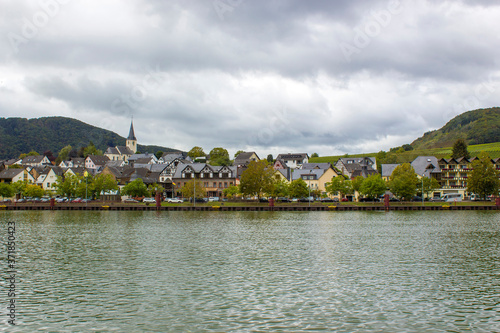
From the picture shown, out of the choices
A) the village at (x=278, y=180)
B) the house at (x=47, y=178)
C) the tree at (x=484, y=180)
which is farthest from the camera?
the house at (x=47, y=178)

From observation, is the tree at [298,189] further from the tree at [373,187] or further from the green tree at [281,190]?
the tree at [373,187]

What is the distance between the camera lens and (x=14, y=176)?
541 feet

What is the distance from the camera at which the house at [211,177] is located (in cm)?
14638

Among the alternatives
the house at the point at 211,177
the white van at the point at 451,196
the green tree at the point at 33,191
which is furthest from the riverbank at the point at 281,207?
the house at the point at 211,177

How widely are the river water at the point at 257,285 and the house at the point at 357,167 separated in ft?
382

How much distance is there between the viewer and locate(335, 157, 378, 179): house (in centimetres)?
16325

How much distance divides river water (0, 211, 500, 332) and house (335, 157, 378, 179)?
116340mm

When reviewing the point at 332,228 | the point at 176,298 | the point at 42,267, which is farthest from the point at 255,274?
the point at 332,228

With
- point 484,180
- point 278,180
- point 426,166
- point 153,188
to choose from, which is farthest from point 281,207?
point 426,166

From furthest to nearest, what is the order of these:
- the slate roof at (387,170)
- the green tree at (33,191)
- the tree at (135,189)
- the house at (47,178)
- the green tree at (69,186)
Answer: the house at (47,178) < the slate roof at (387,170) < the green tree at (33,191) < the green tree at (69,186) < the tree at (135,189)

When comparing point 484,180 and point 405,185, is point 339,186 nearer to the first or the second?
point 405,185

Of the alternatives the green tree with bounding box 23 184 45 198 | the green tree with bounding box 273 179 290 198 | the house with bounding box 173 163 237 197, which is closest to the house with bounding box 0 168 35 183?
the green tree with bounding box 23 184 45 198

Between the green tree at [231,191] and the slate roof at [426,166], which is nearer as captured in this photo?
the green tree at [231,191]

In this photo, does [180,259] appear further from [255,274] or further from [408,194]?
[408,194]
